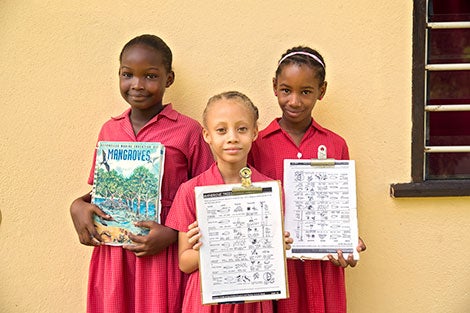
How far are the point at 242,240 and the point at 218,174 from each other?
0.94ft

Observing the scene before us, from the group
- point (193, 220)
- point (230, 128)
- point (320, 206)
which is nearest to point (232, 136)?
point (230, 128)

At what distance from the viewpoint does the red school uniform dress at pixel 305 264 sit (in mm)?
2486

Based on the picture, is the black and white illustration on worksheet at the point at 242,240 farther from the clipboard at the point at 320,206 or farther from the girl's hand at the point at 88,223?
the girl's hand at the point at 88,223

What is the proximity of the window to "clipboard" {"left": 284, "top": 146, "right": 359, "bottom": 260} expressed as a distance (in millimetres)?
557

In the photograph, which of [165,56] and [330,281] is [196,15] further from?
[330,281]

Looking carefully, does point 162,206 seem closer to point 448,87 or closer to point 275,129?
point 275,129

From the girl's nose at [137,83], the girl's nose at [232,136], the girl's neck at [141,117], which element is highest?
the girl's nose at [137,83]

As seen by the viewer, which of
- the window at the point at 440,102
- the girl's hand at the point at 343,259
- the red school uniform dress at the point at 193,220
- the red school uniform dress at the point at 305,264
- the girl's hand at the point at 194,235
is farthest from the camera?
the window at the point at 440,102

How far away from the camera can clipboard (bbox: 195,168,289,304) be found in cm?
217

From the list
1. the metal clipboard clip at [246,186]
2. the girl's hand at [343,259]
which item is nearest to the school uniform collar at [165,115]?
the metal clipboard clip at [246,186]

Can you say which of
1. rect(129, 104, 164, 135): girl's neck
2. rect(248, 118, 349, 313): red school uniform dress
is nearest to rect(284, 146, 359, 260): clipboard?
rect(248, 118, 349, 313): red school uniform dress

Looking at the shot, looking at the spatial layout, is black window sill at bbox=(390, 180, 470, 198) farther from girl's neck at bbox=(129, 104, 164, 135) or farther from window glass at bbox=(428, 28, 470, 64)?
girl's neck at bbox=(129, 104, 164, 135)

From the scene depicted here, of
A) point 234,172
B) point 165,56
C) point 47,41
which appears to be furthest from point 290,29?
point 47,41

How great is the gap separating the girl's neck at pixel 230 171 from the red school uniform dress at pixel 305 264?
0.24m
